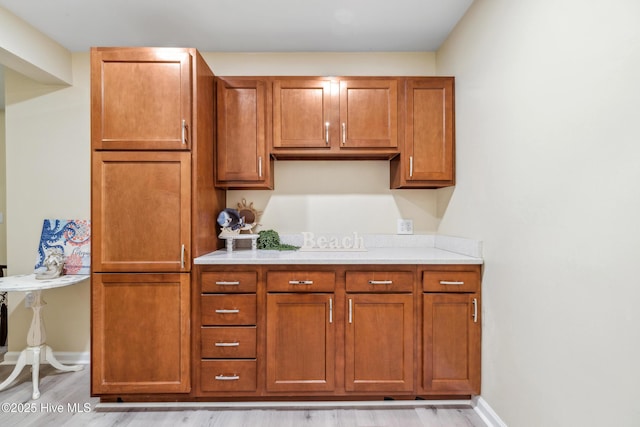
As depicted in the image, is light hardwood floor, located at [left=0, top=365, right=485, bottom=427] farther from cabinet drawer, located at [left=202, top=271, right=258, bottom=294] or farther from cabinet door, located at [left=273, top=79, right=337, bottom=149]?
cabinet door, located at [left=273, top=79, right=337, bottom=149]

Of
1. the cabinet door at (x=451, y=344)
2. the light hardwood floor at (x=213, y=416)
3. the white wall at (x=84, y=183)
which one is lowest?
the light hardwood floor at (x=213, y=416)

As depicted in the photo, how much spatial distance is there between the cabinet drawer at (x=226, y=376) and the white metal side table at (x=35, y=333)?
123 centimetres

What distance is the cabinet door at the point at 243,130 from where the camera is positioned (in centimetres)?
247

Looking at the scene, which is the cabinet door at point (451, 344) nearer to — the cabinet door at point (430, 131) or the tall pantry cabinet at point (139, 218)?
the cabinet door at point (430, 131)

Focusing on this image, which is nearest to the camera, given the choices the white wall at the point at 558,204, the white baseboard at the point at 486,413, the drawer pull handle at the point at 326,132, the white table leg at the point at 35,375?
the white wall at the point at 558,204

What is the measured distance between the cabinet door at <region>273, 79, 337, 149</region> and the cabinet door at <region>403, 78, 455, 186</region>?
618 millimetres

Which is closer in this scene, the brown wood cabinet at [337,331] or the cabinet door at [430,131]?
the brown wood cabinet at [337,331]

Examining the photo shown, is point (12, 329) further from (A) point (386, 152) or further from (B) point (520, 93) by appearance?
(B) point (520, 93)

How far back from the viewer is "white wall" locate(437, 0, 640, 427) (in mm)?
1117

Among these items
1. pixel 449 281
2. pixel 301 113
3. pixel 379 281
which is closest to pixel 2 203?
pixel 301 113

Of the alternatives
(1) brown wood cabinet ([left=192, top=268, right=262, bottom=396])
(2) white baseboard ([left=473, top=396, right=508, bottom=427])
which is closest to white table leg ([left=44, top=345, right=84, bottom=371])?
(1) brown wood cabinet ([left=192, top=268, right=262, bottom=396])

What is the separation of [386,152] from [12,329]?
3.46 metres

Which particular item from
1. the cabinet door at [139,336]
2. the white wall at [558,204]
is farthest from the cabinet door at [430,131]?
the cabinet door at [139,336]

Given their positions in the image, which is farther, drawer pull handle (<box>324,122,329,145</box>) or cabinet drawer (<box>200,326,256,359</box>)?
drawer pull handle (<box>324,122,329,145</box>)
